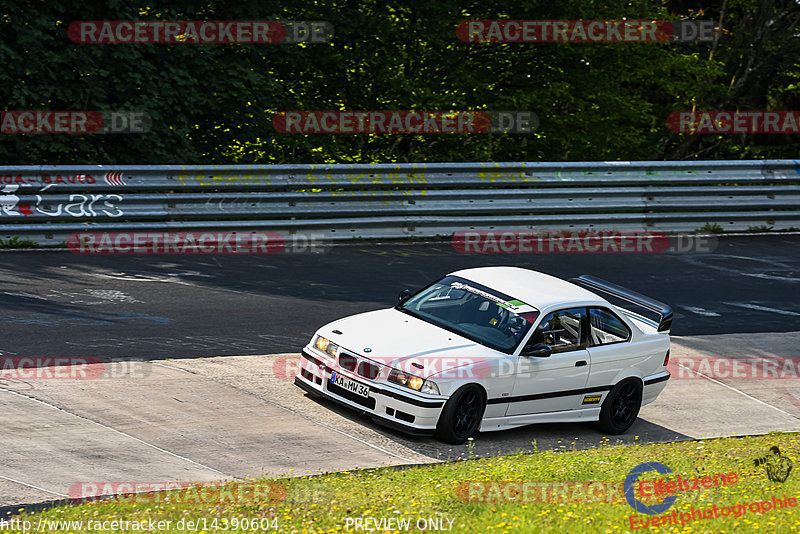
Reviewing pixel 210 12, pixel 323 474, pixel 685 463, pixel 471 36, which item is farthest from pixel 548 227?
pixel 323 474

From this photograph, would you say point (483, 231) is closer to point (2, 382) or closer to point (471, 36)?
point (471, 36)

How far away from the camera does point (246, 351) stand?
37.4ft

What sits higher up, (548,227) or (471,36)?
(471,36)

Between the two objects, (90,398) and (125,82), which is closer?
(90,398)

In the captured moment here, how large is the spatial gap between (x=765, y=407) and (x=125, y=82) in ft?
37.5

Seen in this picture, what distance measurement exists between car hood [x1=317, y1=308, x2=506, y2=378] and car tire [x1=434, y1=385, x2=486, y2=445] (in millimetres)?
281

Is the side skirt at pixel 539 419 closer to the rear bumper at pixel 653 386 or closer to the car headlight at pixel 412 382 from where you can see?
the rear bumper at pixel 653 386

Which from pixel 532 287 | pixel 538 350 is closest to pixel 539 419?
pixel 538 350

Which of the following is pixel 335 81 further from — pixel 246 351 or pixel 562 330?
pixel 562 330

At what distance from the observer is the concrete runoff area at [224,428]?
789 cm

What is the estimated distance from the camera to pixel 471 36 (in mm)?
20484

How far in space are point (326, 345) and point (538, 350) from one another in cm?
205

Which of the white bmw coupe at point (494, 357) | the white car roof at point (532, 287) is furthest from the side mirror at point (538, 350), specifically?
the white car roof at point (532, 287)

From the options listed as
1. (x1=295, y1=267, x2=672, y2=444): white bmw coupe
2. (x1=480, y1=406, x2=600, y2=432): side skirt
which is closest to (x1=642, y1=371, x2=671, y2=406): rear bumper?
(x1=295, y1=267, x2=672, y2=444): white bmw coupe
